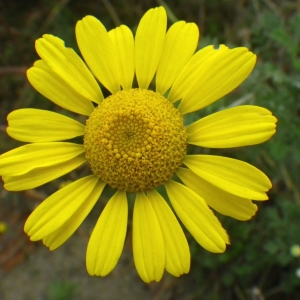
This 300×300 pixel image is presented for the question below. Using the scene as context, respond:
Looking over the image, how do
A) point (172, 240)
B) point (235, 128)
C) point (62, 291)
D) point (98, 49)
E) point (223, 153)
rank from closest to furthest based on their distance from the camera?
point (235, 128) → point (172, 240) → point (98, 49) → point (223, 153) → point (62, 291)

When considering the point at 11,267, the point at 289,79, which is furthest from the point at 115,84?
the point at 11,267

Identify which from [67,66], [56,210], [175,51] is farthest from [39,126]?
[175,51]

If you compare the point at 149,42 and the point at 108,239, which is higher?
the point at 149,42

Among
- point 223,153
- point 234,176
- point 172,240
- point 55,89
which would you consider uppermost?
point 55,89

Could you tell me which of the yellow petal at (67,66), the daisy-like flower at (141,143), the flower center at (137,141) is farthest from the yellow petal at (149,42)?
the yellow petal at (67,66)

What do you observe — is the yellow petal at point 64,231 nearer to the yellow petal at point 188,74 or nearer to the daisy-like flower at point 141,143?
the daisy-like flower at point 141,143

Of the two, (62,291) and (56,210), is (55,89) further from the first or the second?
(62,291)

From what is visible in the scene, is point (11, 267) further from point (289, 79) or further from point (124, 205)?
point (289, 79)
